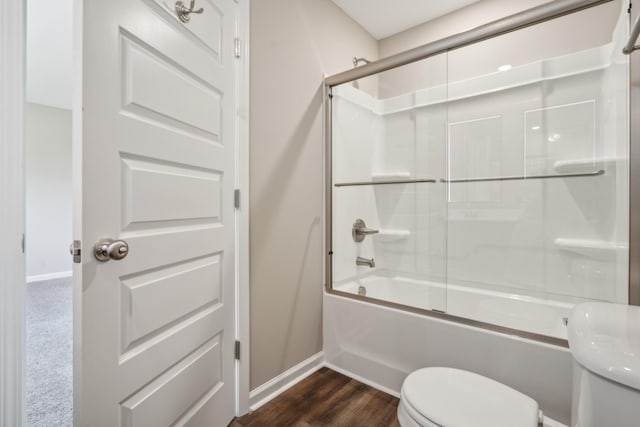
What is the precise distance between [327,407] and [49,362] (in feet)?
6.47

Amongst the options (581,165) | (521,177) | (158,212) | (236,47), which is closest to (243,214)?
(158,212)

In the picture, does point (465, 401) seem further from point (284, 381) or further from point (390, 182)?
point (390, 182)

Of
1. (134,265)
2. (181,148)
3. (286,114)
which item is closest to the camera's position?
(134,265)

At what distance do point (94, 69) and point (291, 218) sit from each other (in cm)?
122

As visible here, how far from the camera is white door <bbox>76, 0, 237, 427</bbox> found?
2.94ft

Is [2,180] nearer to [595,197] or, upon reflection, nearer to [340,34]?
[340,34]

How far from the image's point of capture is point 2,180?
0.79 m

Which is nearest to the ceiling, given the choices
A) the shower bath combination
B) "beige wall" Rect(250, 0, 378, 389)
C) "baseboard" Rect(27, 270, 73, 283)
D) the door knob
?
"beige wall" Rect(250, 0, 378, 389)

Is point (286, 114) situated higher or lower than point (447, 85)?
lower

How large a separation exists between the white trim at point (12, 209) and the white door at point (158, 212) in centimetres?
15

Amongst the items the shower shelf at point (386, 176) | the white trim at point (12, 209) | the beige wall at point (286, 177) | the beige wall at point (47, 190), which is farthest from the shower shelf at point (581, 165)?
the beige wall at point (47, 190)

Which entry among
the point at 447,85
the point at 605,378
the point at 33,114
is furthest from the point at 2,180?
→ the point at 33,114

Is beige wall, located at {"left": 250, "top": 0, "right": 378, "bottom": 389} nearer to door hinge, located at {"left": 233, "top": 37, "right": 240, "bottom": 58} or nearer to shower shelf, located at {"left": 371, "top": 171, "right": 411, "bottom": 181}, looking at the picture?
door hinge, located at {"left": 233, "top": 37, "right": 240, "bottom": 58}

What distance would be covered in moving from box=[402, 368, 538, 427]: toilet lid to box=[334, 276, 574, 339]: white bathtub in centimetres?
48
